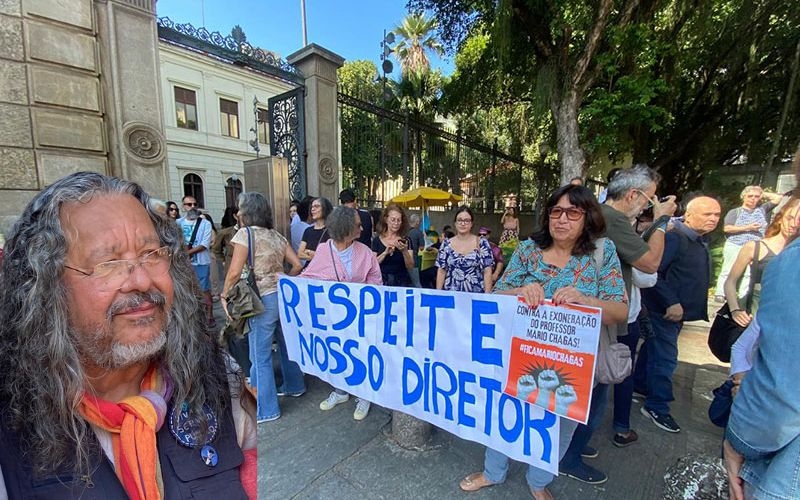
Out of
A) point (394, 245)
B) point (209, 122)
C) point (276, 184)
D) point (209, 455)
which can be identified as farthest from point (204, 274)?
point (209, 122)

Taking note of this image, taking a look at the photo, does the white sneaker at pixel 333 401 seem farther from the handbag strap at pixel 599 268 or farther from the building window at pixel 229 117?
the building window at pixel 229 117

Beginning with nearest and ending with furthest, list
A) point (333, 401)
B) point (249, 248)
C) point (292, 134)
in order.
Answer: point (249, 248), point (333, 401), point (292, 134)

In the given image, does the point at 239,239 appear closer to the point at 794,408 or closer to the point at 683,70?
the point at 794,408

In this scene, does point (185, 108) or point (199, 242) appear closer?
point (199, 242)

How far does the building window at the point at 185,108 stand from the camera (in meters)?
17.3

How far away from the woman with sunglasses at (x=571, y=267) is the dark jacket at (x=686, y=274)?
1.28m

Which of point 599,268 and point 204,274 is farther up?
point 599,268

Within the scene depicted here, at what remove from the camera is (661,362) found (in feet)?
9.51

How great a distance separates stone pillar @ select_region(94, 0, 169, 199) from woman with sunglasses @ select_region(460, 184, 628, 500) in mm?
4861

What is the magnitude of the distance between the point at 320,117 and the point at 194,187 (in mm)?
15510

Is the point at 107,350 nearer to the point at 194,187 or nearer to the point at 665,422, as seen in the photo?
the point at 665,422

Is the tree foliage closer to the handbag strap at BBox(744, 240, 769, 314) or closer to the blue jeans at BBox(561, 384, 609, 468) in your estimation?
the handbag strap at BBox(744, 240, 769, 314)

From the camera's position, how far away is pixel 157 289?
3.49 ft

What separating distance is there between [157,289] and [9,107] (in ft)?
15.5
